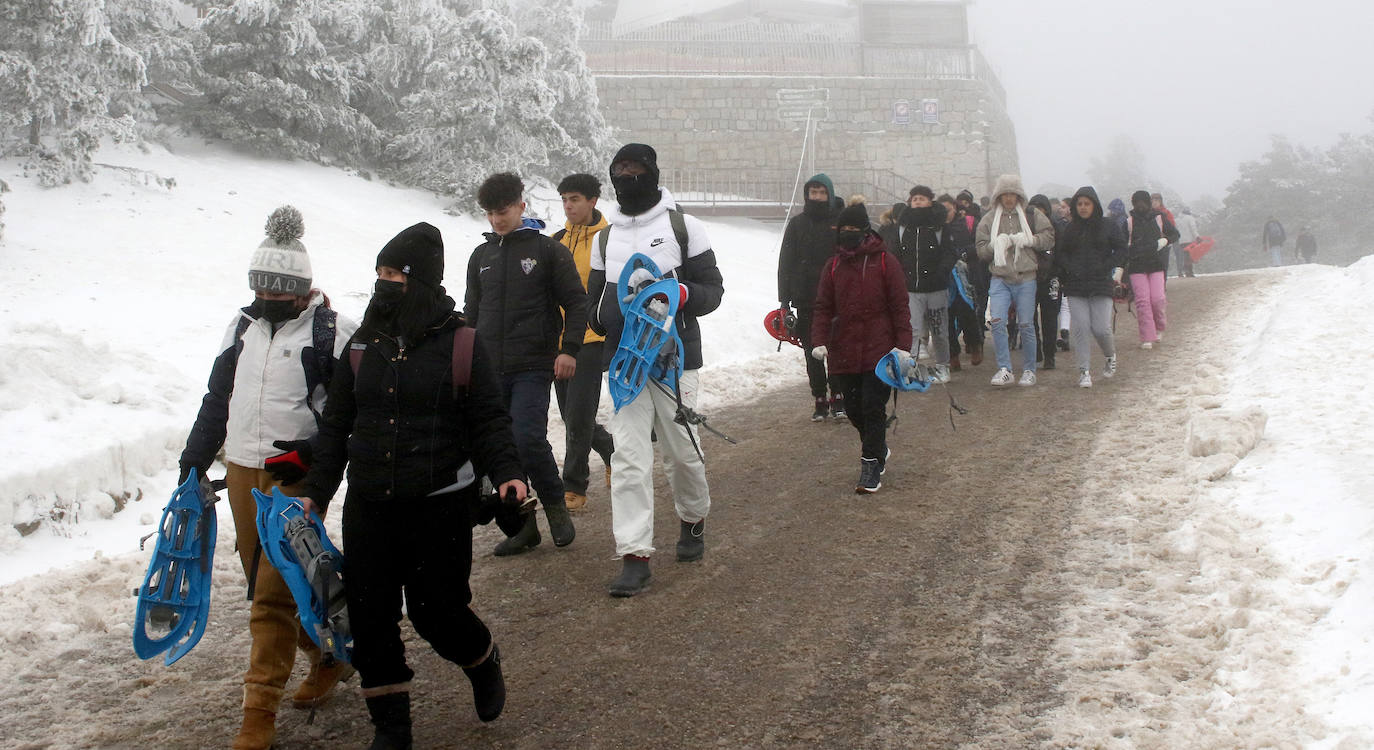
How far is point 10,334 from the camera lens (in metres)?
7.39

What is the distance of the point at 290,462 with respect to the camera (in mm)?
3576

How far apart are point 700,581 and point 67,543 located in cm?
361

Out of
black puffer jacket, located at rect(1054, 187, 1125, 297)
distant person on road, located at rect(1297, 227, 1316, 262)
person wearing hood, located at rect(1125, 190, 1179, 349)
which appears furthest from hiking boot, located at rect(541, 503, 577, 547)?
distant person on road, located at rect(1297, 227, 1316, 262)

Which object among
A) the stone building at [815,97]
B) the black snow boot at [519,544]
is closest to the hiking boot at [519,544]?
the black snow boot at [519,544]

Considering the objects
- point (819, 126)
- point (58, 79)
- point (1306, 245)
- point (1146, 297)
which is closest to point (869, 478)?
point (1146, 297)

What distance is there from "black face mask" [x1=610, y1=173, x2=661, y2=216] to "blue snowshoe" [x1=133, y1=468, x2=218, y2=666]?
7.77 ft

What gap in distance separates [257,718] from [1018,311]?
842cm

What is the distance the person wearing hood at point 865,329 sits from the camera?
22.0ft

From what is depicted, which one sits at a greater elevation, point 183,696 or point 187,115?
point 187,115

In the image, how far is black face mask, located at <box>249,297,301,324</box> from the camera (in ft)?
12.5

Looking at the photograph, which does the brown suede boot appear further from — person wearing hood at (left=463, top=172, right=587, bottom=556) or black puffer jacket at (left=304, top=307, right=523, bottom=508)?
person wearing hood at (left=463, top=172, right=587, bottom=556)

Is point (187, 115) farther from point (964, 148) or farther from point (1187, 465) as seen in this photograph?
point (964, 148)

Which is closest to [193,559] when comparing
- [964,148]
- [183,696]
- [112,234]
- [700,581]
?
[183,696]

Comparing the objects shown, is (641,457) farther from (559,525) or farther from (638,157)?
(638,157)
